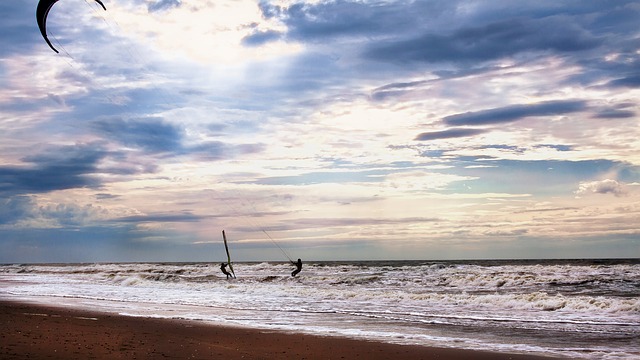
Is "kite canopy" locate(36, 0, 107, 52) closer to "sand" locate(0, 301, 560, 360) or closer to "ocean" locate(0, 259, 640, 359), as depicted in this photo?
"sand" locate(0, 301, 560, 360)

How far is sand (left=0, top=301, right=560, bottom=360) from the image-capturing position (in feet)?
31.6

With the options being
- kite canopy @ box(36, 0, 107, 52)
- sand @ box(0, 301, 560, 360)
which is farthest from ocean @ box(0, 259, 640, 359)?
kite canopy @ box(36, 0, 107, 52)

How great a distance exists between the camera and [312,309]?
19.2m

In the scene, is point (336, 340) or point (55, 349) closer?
point (55, 349)

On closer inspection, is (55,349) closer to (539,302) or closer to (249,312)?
(249,312)

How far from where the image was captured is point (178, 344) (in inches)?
430

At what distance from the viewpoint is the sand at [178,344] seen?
9.62m

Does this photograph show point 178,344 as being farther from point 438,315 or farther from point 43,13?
point 438,315

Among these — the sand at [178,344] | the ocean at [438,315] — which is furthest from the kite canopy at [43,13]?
the ocean at [438,315]

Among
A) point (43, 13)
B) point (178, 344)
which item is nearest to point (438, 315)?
point (178, 344)

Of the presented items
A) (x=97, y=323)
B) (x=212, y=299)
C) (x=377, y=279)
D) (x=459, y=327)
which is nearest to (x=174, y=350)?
(x=97, y=323)

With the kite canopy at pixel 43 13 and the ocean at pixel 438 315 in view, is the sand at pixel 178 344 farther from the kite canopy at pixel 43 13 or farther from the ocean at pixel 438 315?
the kite canopy at pixel 43 13

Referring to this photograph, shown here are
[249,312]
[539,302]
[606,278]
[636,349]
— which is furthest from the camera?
[606,278]

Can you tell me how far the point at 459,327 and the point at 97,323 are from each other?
8974mm
